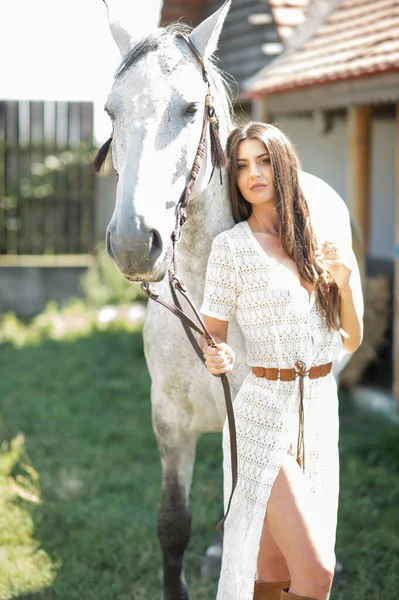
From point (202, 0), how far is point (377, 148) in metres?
2.84

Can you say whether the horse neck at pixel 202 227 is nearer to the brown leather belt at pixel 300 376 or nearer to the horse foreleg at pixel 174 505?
the brown leather belt at pixel 300 376

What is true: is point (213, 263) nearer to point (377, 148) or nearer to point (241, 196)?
point (241, 196)

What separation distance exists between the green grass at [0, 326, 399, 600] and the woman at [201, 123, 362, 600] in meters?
1.18

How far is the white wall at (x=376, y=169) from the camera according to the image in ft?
27.4

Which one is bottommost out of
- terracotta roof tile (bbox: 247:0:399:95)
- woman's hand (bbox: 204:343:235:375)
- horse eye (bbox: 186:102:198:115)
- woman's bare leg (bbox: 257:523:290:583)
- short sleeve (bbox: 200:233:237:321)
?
woman's bare leg (bbox: 257:523:290:583)

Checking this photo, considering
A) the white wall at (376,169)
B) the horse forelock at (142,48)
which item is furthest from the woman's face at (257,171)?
the white wall at (376,169)

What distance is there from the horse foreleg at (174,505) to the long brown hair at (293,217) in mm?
926

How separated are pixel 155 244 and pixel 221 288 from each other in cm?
38

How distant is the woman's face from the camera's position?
262 cm

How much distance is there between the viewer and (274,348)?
255 cm

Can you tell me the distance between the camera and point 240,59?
8.57 meters

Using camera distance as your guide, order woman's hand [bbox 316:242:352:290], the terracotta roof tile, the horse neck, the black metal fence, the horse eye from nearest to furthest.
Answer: the horse eye, woman's hand [bbox 316:242:352:290], the horse neck, the terracotta roof tile, the black metal fence

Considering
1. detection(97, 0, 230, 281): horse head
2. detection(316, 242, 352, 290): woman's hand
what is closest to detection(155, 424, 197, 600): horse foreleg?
detection(316, 242, 352, 290): woman's hand

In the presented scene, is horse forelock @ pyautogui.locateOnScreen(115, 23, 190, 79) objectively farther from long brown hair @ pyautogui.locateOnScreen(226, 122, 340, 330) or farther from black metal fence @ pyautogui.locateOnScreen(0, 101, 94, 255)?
black metal fence @ pyautogui.locateOnScreen(0, 101, 94, 255)
